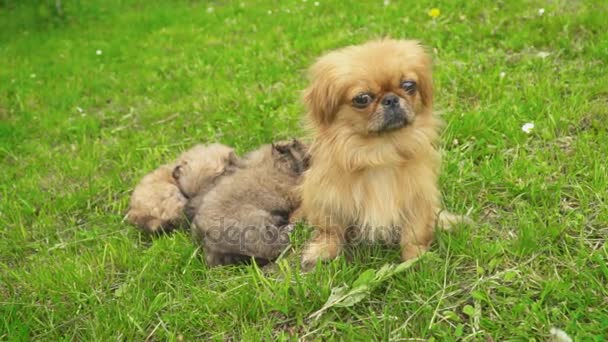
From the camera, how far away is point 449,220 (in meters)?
2.87

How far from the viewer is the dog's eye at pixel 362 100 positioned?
8.33 feet

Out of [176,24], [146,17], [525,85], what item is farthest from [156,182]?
[146,17]

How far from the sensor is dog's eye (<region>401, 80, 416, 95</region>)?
259 centimetres

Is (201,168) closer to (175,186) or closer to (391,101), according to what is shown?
(175,186)

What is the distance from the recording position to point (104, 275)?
3.13 meters

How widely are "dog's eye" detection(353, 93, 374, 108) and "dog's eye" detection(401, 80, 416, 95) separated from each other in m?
0.18

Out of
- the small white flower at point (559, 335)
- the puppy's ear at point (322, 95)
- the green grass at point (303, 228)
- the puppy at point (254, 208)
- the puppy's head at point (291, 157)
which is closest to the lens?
the small white flower at point (559, 335)

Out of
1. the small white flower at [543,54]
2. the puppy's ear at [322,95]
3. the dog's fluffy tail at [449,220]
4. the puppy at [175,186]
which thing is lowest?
the puppy at [175,186]

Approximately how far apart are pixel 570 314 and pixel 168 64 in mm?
5753

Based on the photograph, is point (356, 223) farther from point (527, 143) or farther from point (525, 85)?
point (525, 85)

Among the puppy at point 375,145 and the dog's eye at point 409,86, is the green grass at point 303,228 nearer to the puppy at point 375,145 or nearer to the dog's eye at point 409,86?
the puppy at point 375,145

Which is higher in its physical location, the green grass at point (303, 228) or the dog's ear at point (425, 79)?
the dog's ear at point (425, 79)

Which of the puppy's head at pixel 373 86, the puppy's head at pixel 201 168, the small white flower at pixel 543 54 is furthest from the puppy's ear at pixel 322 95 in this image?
the small white flower at pixel 543 54

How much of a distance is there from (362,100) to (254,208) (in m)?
1.12
